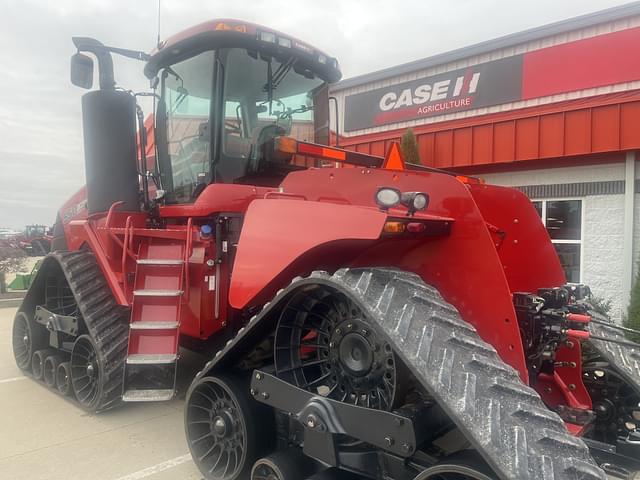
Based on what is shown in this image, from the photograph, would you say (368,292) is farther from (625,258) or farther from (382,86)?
(382,86)

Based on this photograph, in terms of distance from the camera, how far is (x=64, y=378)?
16.3 ft

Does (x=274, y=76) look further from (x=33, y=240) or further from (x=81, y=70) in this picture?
(x=33, y=240)

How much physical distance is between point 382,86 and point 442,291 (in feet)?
29.3

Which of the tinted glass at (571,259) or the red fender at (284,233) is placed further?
the tinted glass at (571,259)

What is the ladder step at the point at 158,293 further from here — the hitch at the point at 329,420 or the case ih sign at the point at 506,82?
the case ih sign at the point at 506,82

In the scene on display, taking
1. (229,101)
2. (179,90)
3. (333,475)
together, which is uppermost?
(179,90)

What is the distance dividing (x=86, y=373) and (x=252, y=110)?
283 cm

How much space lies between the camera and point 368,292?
229 cm

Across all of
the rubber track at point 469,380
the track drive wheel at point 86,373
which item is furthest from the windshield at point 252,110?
the rubber track at point 469,380

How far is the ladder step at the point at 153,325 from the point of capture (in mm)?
3869

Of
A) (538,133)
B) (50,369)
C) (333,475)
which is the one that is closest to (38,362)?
(50,369)

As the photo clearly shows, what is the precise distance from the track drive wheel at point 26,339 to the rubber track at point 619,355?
215 inches

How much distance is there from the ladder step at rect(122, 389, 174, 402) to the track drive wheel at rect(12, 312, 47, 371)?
2449mm

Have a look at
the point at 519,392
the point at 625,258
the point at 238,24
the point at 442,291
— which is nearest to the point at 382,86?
the point at 625,258
